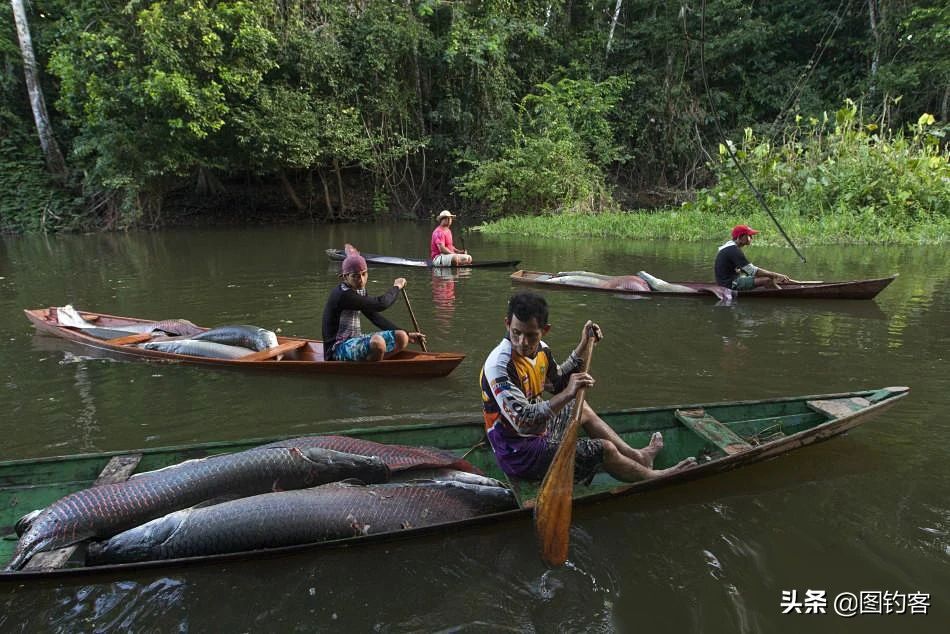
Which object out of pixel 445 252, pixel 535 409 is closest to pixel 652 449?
pixel 535 409

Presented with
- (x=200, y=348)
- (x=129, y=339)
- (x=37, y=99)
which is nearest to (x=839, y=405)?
(x=200, y=348)

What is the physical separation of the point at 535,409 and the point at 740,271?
271 inches

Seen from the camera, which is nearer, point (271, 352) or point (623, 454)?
point (623, 454)

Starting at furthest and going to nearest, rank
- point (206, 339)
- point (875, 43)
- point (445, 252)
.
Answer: point (875, 43) → point (445, 252) → point (206, 339)

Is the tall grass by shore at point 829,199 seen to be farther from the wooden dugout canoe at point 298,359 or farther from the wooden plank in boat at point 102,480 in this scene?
the wooden plank in boat at point 102,480

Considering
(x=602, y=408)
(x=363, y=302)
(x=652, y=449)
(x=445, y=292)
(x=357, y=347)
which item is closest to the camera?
(x=652, y=449)

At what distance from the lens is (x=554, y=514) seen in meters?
3.20

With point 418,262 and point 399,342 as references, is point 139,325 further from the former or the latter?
point 418,262

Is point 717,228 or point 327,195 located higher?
point 327,195

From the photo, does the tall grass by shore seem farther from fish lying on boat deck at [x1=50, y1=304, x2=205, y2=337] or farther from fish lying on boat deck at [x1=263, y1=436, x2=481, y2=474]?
fish lying on boat deck at [x1=263, y1=436, x2=481, y2=474]

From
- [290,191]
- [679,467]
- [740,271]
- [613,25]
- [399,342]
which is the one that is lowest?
[679,467]

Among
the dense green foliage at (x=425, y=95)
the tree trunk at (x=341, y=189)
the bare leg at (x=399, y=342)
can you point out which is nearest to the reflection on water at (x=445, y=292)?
the bare leg at (x=399, y=342)

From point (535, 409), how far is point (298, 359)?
3930mm

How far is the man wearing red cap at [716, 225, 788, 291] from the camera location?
8.97m
